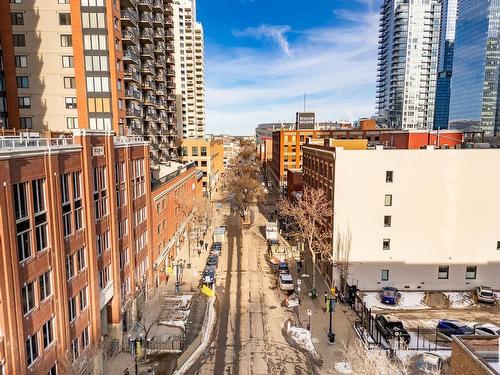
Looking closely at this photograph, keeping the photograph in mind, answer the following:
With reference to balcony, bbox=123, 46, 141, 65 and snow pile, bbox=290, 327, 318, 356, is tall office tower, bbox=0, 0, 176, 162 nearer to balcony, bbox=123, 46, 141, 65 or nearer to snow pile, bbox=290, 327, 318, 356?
balcony, bbox=123, 46, 141, 65

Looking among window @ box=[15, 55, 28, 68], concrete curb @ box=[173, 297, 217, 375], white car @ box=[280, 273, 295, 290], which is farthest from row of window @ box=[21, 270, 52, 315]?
window @ box=[15, 55, 28, 68]

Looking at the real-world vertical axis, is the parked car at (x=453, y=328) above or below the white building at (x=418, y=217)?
below

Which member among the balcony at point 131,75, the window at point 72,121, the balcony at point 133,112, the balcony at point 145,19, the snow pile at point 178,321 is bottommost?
the snow pile at point 178,321

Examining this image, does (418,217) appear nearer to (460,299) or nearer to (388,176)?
(388,176)

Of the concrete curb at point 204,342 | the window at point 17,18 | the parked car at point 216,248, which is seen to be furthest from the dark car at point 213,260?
the window at point 17,18

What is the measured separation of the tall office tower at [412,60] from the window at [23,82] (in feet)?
514

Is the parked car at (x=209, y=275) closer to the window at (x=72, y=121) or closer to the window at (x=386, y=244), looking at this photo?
the window at (x=386, y=244)

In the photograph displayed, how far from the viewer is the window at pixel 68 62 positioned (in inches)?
1628

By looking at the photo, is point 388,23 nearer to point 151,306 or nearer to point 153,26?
point 153,26

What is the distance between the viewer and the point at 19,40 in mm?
40531

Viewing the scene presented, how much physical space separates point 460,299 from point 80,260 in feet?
110

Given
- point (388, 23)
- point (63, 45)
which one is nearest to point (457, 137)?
point (63, 45)

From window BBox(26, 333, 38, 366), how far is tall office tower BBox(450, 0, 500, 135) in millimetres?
159834

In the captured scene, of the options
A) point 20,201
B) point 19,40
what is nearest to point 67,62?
point 19,40
